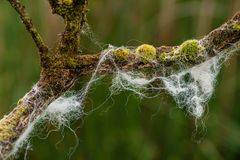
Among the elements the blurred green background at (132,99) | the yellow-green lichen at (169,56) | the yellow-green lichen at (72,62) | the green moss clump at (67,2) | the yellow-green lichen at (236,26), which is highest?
the blurred green background at (132,99)

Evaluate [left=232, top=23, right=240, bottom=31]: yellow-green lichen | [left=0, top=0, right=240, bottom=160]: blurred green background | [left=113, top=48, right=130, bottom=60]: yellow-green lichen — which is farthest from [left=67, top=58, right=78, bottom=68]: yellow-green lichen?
[left=0, top=0, right=240, bottom=160]: blurred green background

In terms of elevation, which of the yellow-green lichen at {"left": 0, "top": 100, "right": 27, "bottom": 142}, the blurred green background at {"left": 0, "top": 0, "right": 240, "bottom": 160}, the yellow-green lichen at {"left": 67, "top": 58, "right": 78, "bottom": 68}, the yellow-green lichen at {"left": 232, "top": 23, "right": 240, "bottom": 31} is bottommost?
the yellow-green lichen at {"left": 0, "top": 100, "right": 27, "bottom": 142}

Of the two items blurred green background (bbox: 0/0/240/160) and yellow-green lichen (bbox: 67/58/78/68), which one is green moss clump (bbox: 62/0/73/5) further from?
blurred green background (bbox: 0/0/240/160)

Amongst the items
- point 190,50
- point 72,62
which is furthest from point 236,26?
point 72,62

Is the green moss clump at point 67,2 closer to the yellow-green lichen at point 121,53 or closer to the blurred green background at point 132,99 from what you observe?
the yellow-green lichen at point 121,53

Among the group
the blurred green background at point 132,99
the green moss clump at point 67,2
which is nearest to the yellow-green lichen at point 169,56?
the green moss clump at point 67,2

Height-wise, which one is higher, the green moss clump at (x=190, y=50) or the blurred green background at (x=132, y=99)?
the blurred green background at (x=132, y=99)

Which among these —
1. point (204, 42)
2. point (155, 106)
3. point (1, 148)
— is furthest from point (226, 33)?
point (155, 106)

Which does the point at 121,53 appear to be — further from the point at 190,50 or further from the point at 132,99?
the point at 132,99
